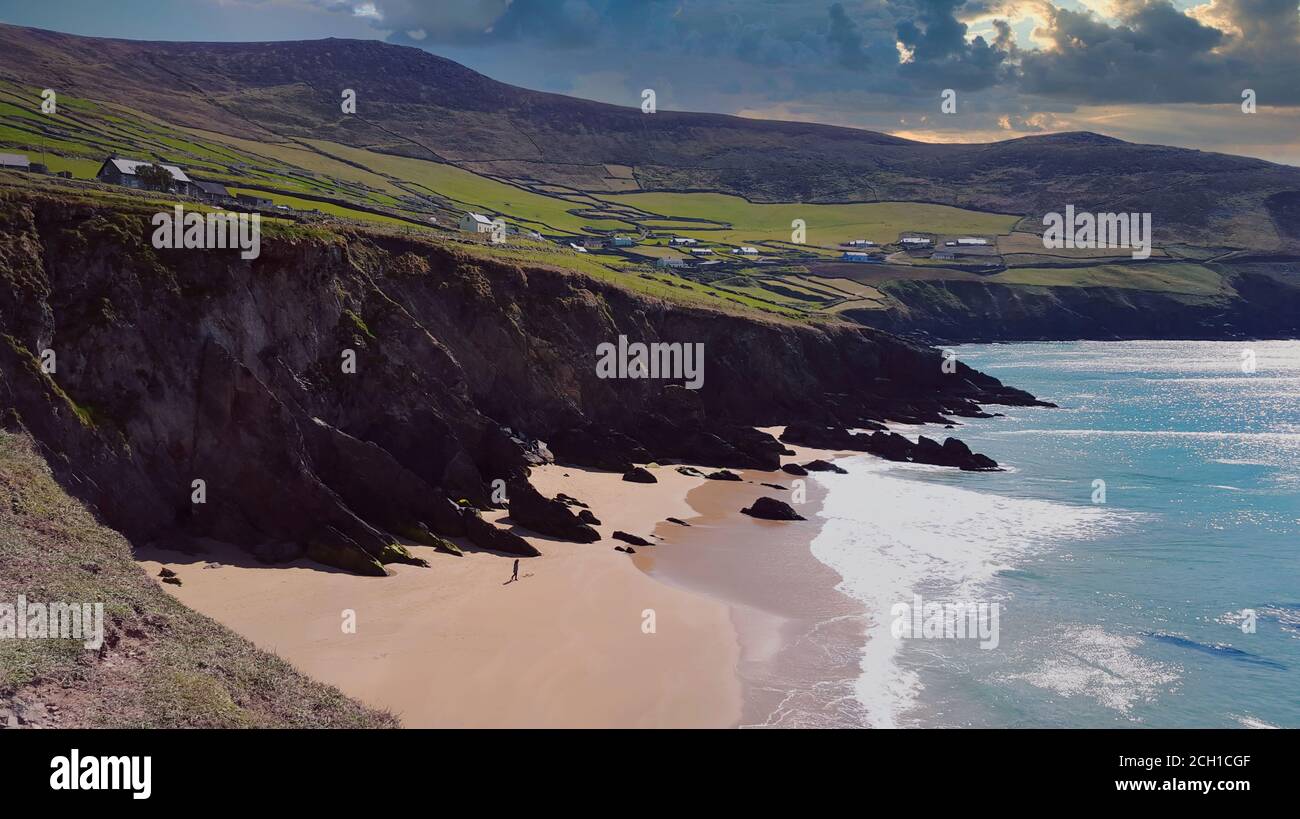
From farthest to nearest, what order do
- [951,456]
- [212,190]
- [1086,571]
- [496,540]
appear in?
[212,190]
[951,456]
[1086,571]
[496,540]

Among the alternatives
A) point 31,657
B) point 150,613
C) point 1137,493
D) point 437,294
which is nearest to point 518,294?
point 437,294

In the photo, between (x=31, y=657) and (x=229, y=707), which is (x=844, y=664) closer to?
(x=229, y=707)

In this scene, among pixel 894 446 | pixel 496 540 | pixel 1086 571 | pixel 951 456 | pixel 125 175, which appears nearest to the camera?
pixel 496 540

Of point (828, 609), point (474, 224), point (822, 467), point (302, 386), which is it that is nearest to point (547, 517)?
point (302, 386)

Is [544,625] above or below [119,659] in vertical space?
below

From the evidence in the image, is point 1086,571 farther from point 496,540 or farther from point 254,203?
point 254,203

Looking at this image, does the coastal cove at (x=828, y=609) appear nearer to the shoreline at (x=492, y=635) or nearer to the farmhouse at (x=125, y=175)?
the shoreline at (x=492, y=635)

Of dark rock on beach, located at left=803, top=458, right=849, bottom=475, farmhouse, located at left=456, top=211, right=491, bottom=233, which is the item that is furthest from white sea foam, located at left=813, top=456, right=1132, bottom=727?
farmhouse, located at left=456, top=211, right=491, bottom=233

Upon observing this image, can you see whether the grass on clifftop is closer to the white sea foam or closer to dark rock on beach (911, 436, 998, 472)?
the white sea foam
